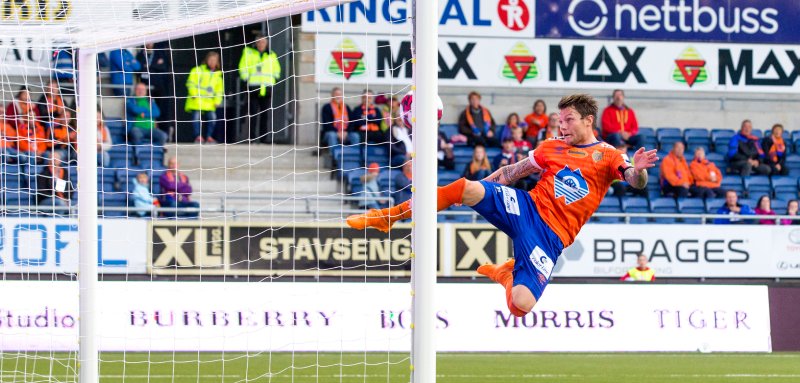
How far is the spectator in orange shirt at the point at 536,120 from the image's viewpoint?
57.0 feet

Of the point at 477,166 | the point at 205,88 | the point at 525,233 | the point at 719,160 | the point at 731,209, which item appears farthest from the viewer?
the point at 719,160

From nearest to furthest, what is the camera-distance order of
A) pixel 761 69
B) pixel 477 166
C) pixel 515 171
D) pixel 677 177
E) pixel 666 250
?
pixel 515 171, pixel 666 250, pixel 477 166, pixel 677 177, pixel 761 69

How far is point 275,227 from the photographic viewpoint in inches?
583

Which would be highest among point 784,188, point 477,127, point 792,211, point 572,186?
point 477,127

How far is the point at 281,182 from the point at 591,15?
5.69 m

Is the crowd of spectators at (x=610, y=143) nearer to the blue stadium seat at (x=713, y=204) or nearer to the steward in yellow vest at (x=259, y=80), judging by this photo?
the blue stadium seat at (x=713, y=204)

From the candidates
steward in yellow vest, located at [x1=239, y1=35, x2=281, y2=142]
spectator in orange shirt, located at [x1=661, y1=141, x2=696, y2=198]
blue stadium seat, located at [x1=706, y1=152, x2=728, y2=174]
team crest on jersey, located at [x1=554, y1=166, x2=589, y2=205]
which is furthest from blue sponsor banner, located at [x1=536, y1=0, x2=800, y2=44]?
team crest on jersey, located at [x1=554, y1=166, x2=589, y2=205]

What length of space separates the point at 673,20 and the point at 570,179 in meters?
11.8

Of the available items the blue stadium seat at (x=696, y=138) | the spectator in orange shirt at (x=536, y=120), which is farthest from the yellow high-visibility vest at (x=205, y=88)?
the blue stadium seat at (x=696, y=138)

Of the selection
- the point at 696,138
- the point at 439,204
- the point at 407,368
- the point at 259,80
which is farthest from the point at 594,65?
A: the point at 439,204

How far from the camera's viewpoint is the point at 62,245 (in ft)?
45.4

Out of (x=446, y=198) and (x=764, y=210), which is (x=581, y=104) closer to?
(x=446, y=198)

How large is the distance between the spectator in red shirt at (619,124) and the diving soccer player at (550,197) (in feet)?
32.8

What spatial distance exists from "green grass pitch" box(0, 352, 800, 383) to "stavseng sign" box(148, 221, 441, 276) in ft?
4.35
